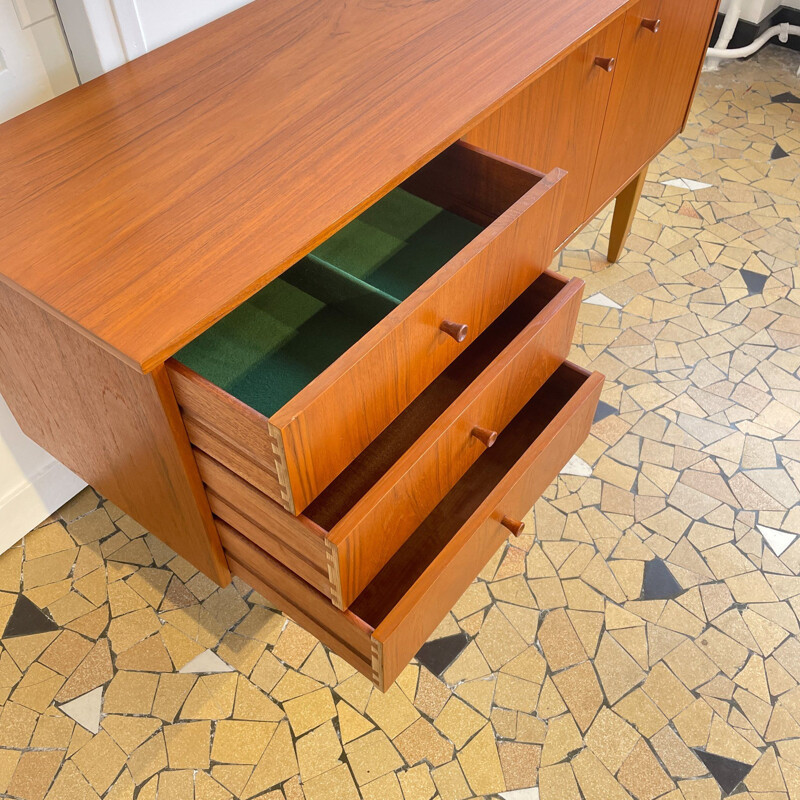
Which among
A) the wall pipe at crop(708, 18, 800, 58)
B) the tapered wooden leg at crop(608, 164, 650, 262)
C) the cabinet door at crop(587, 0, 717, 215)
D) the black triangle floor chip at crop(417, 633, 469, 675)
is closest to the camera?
the black triangle floor chip at crop(417, 633, 469, 675)

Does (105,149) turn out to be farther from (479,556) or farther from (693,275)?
(693,275)

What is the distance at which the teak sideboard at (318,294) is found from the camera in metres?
0.80

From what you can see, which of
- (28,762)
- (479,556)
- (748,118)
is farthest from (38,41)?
(748,118)

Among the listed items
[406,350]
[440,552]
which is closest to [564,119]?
[406,350]

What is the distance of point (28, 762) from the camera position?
1133 millimetres

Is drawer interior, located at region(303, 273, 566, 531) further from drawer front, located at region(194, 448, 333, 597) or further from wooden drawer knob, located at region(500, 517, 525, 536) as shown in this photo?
wooden drawer knob, located at region(500, 517, 525, 536)

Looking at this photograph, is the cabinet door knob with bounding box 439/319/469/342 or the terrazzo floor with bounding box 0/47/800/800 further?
the terrazzo floor with bounding box 0/47/800/800

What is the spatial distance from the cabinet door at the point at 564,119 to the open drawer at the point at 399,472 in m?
0.18

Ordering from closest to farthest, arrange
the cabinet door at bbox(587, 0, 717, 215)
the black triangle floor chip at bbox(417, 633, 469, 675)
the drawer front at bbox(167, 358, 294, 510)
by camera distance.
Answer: the drawer front at bbox(167, 358, 294, 510)
the black triangle floor chip at bbox(417, 633, 469, 675)
the cabinet door at bbox(587, 0, 717, 215)

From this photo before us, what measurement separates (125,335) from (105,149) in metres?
0.33

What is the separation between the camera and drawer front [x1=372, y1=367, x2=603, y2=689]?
896 mm

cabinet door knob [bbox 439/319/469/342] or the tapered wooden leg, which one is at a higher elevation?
cabinet door knob [bbox 439/319/469/342]

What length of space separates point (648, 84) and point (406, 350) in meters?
0.92

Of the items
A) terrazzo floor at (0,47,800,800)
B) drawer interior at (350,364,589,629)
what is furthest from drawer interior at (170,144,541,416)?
terrazzo floor at (0,47,800,800)
